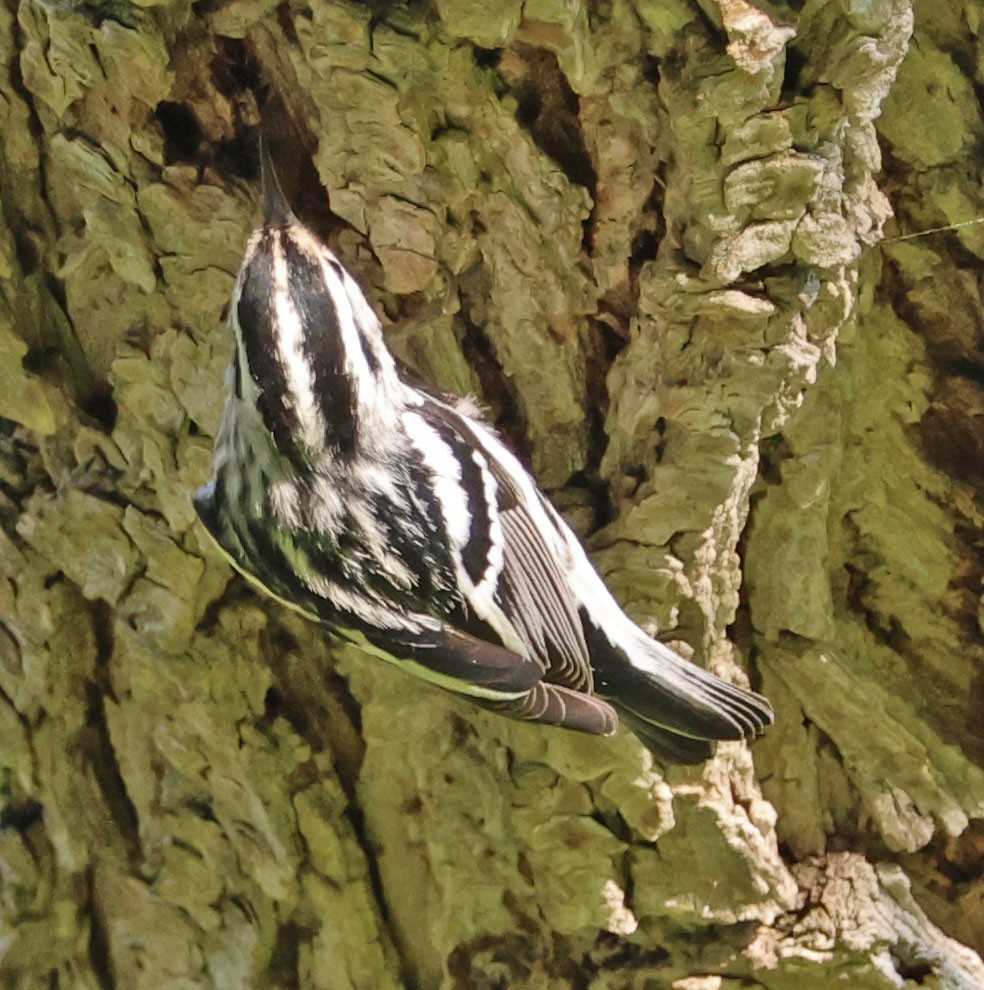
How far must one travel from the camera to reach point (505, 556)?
1.18m

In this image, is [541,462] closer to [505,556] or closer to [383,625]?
[505,556]

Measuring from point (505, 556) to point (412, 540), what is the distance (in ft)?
0.39

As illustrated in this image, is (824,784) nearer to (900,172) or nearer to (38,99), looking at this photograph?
(900,172)

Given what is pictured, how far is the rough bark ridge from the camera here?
1.12 metres

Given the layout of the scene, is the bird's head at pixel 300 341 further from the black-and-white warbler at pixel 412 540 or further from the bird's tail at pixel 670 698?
the bird's tail at pixel 670 698

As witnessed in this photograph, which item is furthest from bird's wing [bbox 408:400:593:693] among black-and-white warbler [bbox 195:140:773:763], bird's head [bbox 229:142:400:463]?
bird's head [bbox 229:142:400:463]

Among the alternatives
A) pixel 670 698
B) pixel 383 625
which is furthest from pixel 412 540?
pixel 670 698

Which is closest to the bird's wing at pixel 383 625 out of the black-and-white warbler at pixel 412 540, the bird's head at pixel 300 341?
the black-and-white warbler at pixel 412 540

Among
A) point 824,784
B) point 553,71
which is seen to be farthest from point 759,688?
point 553,71

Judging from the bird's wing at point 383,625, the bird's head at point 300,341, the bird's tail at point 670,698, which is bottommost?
the bird's tail at point 670,698

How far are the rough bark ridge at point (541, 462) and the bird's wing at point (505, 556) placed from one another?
13 cm

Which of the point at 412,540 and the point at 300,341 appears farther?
the point at 412,540

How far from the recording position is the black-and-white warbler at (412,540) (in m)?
1.07

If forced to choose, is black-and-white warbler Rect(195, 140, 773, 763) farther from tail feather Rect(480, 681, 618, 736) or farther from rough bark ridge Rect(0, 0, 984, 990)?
rough bark ridge Rect(0, 0, 984, 990)
